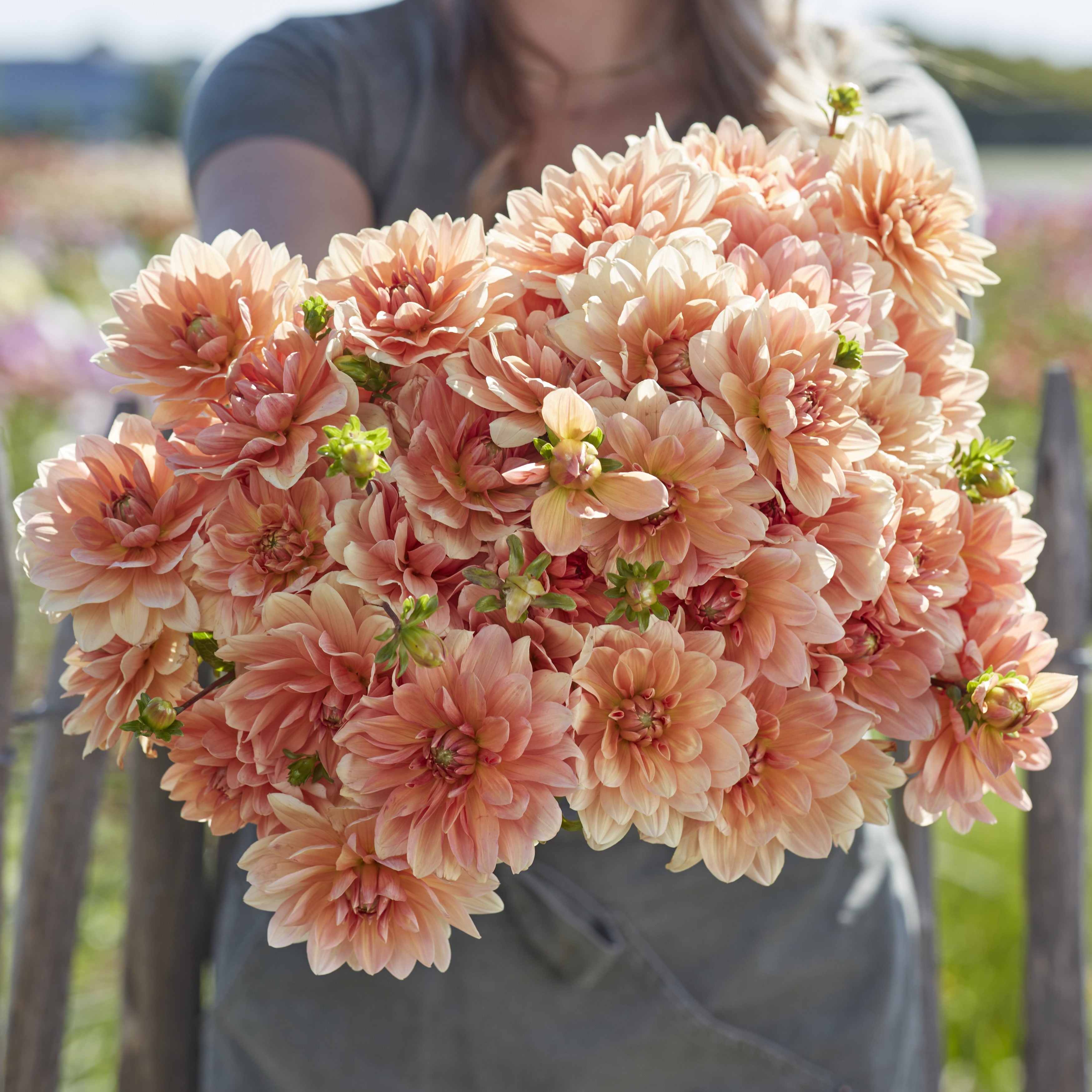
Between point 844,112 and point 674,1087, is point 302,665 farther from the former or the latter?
point 674,1087

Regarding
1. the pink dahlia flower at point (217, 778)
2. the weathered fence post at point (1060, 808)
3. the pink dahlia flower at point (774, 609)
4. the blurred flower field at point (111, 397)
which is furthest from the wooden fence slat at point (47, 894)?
the weathered fence post at point (1060, 808)

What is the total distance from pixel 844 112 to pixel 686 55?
560 millimetres

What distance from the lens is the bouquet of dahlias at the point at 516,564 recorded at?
423mm

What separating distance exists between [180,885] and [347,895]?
734mm

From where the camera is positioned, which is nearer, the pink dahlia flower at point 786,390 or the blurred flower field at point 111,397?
the pink dahlia flower at point 786,390

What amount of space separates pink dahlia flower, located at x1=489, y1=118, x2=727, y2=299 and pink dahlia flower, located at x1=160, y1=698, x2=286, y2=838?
27 centimetres

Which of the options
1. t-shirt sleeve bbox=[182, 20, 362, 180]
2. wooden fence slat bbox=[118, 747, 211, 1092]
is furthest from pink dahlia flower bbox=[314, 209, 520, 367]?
wooden fence slat bbox=[118, 747, 211, 1092]

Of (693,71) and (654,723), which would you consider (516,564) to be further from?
(693,71)

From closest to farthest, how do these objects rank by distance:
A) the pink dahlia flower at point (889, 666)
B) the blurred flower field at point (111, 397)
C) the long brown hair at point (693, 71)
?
the pink dahlia flower at point (889, 666) → the long brown hair at point (693, 71) → the blurred flower field at point (111, 397)

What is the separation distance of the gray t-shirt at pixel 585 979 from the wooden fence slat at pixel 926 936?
21cm

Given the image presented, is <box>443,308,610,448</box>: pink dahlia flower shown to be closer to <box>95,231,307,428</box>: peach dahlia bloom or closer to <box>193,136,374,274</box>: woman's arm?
<box>95,231,307,428</box>: peach dahlia bloom

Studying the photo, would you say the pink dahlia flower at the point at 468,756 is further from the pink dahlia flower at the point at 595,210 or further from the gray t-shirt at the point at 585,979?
the gray t-shirt at the point at 585,979

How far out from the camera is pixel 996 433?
3.17 metres

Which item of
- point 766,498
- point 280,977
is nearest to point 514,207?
point 766,498
